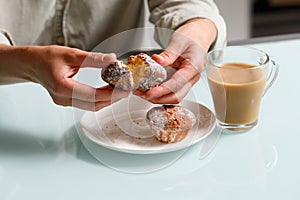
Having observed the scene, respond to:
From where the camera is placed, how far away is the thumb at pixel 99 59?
734 mm

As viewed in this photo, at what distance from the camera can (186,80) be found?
80 cm

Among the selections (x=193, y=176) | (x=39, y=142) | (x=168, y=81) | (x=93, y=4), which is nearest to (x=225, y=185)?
(x=193, y=176)

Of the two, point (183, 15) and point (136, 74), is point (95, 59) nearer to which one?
point (136, 74)

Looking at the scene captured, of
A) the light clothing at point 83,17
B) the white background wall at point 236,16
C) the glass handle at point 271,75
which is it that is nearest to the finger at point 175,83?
the glass handle at point 271,75

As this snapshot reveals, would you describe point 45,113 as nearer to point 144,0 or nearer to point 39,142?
point 39,142

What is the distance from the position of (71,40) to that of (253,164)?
596mm

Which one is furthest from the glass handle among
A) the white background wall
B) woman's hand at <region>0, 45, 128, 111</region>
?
the white background wall

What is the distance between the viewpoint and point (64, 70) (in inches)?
30.5

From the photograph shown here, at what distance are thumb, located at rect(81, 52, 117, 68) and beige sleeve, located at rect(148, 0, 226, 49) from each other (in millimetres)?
259

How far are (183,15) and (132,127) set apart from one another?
33cm

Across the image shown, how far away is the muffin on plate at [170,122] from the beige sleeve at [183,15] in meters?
0.25

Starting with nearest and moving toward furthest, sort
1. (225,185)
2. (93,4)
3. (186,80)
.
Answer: (225,185) → (186,80) → (93,4)

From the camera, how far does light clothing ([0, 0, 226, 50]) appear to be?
1073mm

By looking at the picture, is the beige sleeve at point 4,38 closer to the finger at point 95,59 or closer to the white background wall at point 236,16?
the finger at point 95,59
